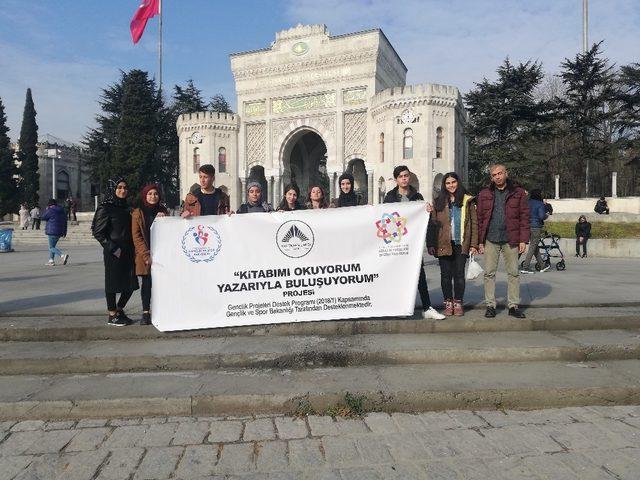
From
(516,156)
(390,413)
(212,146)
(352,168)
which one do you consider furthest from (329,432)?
(212,146)

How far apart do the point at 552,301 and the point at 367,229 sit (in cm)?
304

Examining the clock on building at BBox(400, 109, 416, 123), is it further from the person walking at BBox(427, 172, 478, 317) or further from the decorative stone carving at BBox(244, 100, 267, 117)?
the person walking at BBox(427, 172, 478, 317)

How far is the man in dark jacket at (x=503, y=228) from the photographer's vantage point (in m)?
5.66

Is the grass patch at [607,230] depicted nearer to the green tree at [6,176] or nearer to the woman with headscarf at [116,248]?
the woman with headscarf at [116,248]

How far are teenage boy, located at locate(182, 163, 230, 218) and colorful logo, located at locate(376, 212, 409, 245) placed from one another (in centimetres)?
197

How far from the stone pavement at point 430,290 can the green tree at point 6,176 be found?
143 ft

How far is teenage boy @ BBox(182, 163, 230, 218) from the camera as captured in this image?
587cm

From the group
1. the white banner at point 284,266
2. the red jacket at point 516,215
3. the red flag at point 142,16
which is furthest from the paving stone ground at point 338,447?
the red flag at point 142,16

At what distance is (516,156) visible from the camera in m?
31.7

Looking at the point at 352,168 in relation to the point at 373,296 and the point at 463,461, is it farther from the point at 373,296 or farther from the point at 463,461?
→ the point at 463,461

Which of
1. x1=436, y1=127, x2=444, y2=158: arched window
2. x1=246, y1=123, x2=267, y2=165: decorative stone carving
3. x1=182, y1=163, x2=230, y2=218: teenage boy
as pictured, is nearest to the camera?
x1=182, y1=163, x2=230, y2=218: teenage boy

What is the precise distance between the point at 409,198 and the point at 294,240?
1617 millimetres

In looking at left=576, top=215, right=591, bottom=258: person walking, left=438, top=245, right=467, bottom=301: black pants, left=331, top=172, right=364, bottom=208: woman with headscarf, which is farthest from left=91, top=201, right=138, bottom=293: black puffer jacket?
left=576, top=215, right=591, bottom=258: person walking

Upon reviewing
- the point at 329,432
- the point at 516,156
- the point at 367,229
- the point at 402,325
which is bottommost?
the point at 329,432
